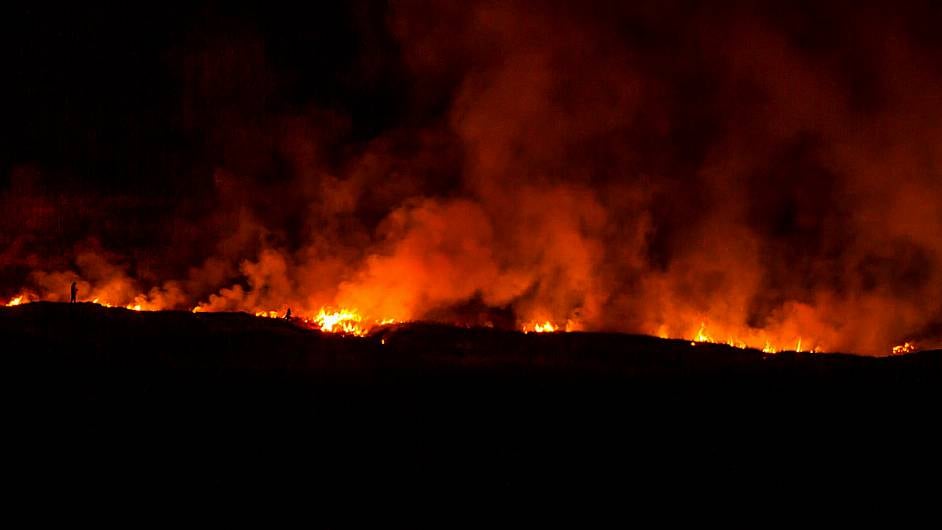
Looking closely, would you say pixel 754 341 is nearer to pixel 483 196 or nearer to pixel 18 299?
pixel 483 196

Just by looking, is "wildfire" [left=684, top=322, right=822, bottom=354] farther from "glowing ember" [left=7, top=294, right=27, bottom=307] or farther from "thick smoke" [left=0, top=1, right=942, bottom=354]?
"glowing ember" [left=7, top=294, right=27, bottom=307]

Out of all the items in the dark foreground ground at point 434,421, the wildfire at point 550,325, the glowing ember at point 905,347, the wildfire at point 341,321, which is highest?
the wildfire at point 550,325

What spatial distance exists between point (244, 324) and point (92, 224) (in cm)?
738

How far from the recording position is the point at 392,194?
749 inches

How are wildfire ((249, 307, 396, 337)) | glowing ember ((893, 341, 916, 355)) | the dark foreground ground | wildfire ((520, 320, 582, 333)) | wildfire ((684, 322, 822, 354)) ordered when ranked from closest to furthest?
the dark foreground ground → wildfire ((249, 307, 396, 337)) → wildfire ((684, 322, 822, 354)) → wildfire ((520, 320, 582, 333)) → glowing ember ((893, 341, 916, 355))

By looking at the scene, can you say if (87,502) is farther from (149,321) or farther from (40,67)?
(40,67)

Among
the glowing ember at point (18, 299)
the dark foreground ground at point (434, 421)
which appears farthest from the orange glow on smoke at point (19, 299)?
the dark foreground ground at point (434, 421)

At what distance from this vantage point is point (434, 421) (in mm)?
8297

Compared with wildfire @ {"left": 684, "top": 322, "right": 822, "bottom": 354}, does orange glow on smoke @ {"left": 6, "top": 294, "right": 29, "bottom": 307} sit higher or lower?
higher

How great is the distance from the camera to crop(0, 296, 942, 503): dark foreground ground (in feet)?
22.0

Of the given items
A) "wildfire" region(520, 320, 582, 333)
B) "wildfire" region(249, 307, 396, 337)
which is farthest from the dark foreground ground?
"wildfire" region(520, 320, 582, 333)

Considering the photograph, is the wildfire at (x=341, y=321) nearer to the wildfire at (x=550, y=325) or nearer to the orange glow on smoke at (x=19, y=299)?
the wildfire at (x=550, y=325)

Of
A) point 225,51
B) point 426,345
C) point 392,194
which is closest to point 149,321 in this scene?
point 426,345

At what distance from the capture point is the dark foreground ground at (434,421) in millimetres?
6703
